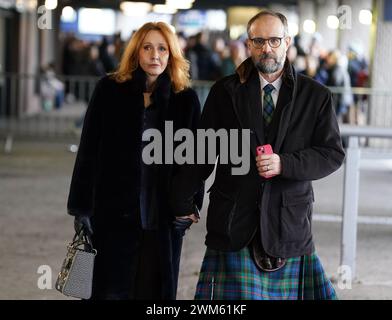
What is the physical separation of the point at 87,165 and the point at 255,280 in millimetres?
1307

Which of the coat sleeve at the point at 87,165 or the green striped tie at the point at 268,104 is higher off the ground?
the green striped tie at the point at 268,104

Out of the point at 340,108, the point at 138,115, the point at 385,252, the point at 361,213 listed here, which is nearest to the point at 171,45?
the point at 138,115

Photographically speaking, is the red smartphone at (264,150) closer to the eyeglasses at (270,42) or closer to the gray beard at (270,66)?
the gray beard at (270,66)

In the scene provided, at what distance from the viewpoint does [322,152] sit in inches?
179

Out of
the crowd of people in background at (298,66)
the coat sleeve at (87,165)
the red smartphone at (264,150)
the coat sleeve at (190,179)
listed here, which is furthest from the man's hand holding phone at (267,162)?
the crowd of people in background at (298,66)

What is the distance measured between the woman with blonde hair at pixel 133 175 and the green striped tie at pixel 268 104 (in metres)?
0.78

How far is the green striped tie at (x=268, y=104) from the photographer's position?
4.56 m

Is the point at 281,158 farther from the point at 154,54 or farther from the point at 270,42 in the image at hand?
the point at 154,54

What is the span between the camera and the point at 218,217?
4.57m

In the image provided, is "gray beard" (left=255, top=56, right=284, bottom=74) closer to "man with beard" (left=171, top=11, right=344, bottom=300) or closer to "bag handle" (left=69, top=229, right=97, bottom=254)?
"man with beard" (left=171, top=11, right=344, bottom=300)

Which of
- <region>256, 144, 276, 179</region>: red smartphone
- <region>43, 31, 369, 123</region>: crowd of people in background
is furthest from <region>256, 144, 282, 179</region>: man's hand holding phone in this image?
<region>43, 31, 369, 123</region>: crowd of people in background

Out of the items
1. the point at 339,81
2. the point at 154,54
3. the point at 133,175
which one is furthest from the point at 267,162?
the point at 339,81

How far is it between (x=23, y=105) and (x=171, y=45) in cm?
1927
